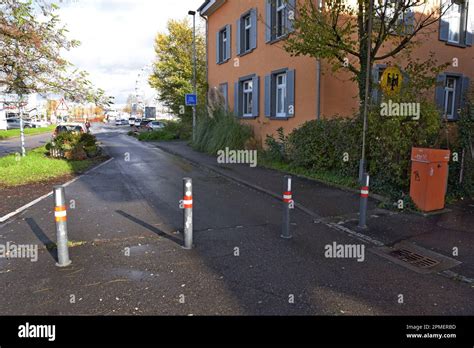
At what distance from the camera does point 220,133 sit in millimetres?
16719

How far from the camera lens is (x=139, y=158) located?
16.5 m

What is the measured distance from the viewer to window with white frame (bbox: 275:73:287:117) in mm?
14453

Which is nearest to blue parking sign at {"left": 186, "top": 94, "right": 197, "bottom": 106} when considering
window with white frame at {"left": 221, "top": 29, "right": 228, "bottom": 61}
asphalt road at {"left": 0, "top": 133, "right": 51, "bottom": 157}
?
window with white frame at {"left": 221, "top": 29, "right": 228, "bottom": 61}

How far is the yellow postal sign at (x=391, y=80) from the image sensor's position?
7.87 metres

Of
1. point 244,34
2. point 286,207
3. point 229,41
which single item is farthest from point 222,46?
point 286,207

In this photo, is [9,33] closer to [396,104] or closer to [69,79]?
[69,79]

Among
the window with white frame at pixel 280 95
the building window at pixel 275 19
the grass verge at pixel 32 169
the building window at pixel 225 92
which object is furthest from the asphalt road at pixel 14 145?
the building window at pixel 275 19

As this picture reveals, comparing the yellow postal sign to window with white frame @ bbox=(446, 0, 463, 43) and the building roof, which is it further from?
the building roof

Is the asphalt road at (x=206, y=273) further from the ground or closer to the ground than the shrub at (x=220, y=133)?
closer to the ground

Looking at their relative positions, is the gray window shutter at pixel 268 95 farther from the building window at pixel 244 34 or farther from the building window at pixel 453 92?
the building window at pixel 453 92

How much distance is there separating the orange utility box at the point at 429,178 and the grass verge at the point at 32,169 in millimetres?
10282

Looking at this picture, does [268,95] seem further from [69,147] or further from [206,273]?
[206,273]

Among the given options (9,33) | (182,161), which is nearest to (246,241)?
(9,33)

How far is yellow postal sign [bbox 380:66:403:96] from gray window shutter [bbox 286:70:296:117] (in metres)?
5.59
